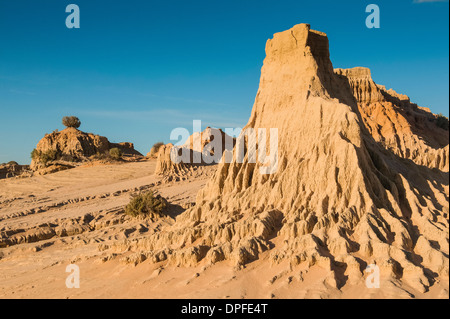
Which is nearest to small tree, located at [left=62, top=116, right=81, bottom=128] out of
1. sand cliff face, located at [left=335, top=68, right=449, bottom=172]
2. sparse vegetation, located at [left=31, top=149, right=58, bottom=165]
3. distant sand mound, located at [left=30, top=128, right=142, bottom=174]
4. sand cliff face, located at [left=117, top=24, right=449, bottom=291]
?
distant sand mound, located at [left=30, top=128, right=142, bottom=174]

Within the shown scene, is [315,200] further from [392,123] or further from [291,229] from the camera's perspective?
[392,123]

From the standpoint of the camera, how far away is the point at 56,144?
158 feet

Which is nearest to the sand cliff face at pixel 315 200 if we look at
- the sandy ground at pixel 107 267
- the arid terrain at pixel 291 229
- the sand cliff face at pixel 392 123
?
the arid terrain at pixel 291 229

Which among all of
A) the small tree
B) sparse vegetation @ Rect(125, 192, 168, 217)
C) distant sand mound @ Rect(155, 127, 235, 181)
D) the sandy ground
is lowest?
the sandy ground

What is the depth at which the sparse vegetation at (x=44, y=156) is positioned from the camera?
43.2m

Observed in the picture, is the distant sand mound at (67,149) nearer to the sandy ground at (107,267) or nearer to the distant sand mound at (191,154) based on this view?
the distant sand mound at (191,154)

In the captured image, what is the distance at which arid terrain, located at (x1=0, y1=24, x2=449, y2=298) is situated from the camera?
316 inches

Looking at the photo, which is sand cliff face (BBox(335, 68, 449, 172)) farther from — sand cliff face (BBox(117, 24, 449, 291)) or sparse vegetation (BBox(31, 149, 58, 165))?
sparse vegetation (BBox(31, 149, 58, 165))

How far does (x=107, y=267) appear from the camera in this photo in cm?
1074

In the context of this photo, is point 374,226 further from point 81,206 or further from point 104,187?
point 104,187

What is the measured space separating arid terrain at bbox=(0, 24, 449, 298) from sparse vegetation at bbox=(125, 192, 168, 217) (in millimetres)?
1723

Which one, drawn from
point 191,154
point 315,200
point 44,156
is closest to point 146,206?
point 315,200

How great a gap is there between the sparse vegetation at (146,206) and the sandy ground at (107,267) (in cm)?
52

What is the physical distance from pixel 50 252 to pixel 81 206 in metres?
9.29
